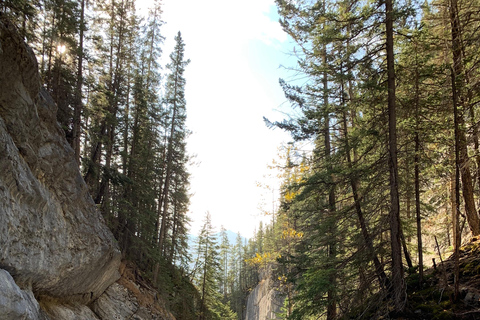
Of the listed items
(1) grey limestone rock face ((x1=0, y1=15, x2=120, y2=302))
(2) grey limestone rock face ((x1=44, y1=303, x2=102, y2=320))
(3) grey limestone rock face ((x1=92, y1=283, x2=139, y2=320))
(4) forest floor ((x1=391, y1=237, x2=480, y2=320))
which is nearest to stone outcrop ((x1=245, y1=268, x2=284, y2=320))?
(3) grey limestone rock face ((x1=92, y1=283, x2=139, y2=320))

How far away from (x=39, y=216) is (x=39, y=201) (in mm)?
384

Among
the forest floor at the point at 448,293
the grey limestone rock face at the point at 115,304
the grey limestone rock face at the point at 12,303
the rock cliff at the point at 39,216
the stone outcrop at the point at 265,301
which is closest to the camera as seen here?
the grey limestone rock face at the point at 12,303

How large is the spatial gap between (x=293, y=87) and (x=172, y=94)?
10756 mm

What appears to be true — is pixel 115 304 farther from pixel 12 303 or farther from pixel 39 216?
pixel 12 303

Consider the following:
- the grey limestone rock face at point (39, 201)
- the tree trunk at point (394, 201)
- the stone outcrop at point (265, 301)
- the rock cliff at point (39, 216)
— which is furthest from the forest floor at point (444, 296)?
the stone outcrop at point (265, 301)

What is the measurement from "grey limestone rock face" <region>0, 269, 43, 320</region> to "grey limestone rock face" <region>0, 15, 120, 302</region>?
62 centimetres

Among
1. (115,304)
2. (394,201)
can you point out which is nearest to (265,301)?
(115,304)

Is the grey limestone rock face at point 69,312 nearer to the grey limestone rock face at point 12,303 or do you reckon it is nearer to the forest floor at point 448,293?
the grey limestone rock face at point 12,303

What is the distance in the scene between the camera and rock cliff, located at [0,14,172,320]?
210 inches

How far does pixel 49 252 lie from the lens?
663cm

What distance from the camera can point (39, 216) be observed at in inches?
254

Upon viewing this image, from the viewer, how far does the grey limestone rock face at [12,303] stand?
4.34m

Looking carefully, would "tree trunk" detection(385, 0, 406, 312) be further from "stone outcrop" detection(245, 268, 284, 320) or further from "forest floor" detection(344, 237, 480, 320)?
"stone outcrop" detection(245, 268, 284, 320)

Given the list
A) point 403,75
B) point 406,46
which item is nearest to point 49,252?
point 403,75
